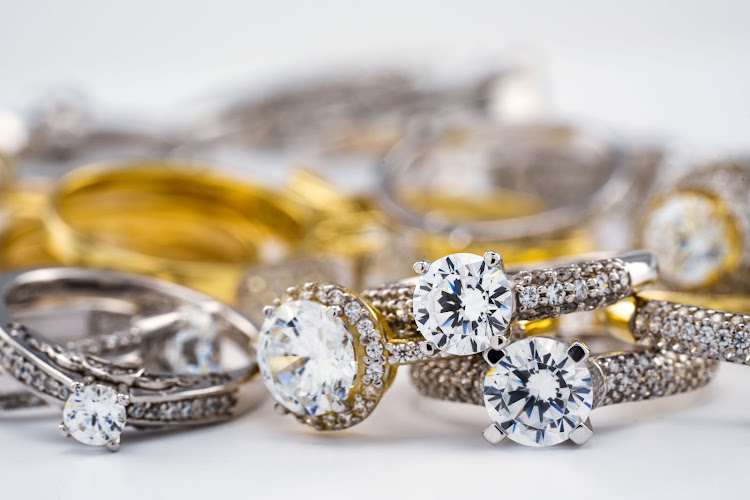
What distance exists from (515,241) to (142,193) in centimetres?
76

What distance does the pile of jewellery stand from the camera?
2.98 ft

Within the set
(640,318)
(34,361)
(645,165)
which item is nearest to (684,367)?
(640,318)

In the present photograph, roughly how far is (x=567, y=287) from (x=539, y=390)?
4.2 inches

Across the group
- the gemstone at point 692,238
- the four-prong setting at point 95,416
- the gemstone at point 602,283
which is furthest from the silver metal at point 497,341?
the gemstone at point 692,238

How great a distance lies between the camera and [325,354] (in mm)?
946

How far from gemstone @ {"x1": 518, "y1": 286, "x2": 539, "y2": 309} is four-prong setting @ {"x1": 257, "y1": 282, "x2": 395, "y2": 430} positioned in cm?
15

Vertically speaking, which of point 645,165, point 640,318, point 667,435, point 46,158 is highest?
point 46,158

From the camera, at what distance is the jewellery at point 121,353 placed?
948mm

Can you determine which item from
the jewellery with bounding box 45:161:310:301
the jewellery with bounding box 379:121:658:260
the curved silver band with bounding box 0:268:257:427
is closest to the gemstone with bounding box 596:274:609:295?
the curved silver band with bounding box 0:268:257:427

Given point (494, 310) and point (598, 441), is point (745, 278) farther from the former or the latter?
point (494, 310)

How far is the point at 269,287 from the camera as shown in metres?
1.39

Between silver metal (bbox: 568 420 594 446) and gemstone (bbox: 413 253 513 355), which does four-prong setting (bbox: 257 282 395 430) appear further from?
silver metal (bbox: 568 420 594 446)

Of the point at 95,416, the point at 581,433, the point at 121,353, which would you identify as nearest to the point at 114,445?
the point at 95,416

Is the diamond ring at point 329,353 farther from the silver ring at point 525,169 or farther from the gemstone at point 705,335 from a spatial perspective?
the silver ring at point 525,169
